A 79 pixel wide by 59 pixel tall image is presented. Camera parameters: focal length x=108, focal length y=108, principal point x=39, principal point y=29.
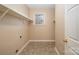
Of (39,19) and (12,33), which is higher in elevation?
(39,19)

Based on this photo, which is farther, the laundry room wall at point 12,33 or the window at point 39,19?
the window at point 39,19

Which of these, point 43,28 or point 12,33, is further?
point 43,28

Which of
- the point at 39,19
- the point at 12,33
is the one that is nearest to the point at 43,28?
the point at 39,19

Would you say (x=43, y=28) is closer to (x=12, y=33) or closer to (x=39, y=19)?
(x=39, y=19)

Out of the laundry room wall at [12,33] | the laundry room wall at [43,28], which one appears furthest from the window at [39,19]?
the laundry room wall at [12,33]

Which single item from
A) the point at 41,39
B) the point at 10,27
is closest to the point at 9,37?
the point at 10,27

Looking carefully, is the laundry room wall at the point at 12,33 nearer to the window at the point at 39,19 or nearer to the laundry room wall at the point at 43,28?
the laundry room wall at the point at 43,28

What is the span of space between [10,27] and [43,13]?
2.41ft

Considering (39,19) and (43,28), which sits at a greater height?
(39,19)

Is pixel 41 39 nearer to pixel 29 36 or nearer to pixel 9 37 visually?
pixel 29 36

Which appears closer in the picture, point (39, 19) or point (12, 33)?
point (12, 33)

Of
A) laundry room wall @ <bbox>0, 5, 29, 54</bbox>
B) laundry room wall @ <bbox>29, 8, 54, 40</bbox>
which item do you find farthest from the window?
laundry room wall @ <bbox>0, 5, 29, 54</bbox>

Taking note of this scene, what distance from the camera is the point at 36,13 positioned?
88.7 inches
